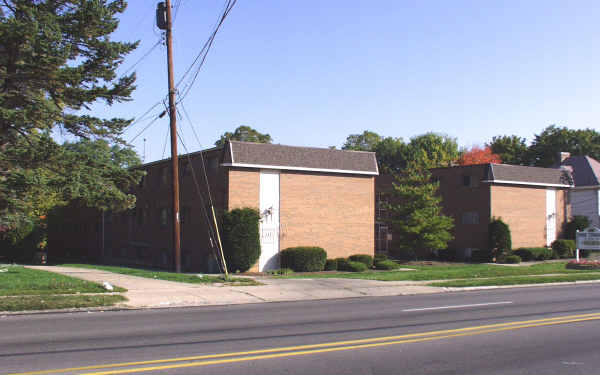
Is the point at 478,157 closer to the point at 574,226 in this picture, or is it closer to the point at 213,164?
the point at 574,226

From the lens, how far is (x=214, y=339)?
31.1 ft

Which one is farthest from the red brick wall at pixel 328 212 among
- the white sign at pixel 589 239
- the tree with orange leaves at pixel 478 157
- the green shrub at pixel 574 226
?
the tree with orange leaves at pixel 478 157

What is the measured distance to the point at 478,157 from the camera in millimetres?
78625

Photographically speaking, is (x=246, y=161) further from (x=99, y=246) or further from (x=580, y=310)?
(x=99, y=246)

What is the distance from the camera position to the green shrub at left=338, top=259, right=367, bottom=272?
94.2ft

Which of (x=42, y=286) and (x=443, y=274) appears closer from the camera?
(x=42, y=286)

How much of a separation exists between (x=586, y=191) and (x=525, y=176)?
13298mm

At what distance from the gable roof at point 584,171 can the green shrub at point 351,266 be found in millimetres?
30632

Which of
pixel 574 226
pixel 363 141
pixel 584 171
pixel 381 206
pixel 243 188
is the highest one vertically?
pixel 363 141

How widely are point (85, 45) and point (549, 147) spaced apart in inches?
2709

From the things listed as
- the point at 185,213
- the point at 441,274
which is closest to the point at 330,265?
the point at 441,274

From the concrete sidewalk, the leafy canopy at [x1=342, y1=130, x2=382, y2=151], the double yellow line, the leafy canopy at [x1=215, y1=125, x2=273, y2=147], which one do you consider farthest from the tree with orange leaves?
the double yellow line

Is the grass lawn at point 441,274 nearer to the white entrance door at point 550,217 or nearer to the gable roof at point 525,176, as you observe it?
the gable roof at point 525,176

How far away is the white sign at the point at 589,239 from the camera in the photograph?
106 feet
